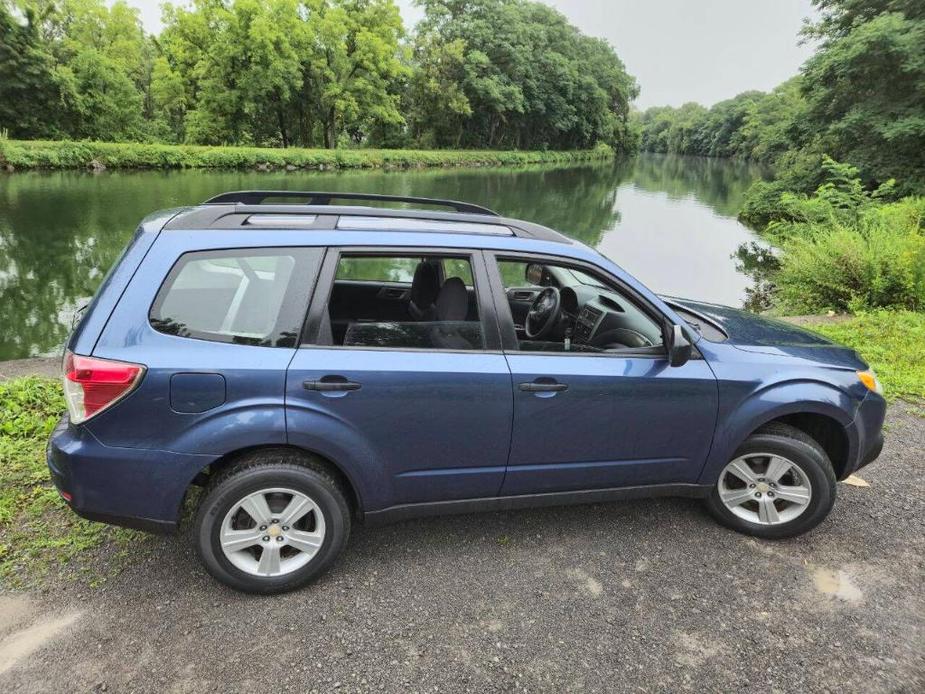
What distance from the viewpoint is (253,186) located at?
29.3 m

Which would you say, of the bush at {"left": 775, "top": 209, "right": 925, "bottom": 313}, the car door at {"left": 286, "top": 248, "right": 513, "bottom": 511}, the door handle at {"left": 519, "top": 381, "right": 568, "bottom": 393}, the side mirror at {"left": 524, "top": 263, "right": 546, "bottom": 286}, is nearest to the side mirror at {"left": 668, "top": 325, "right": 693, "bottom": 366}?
the door handle at {"left": 519, "top": 381, "right": 568, "bottom": 393}

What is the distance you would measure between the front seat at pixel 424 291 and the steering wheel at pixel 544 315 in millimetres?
586

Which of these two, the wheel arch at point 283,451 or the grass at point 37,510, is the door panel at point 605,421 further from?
the wheel arch at point 283,451

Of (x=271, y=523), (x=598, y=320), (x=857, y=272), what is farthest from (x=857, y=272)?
(x=271, y=523)

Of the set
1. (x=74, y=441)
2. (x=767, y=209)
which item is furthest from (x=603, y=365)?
(x=767, y=209)

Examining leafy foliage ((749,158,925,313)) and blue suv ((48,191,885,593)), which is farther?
leafy foliage ((749,158,925,313))

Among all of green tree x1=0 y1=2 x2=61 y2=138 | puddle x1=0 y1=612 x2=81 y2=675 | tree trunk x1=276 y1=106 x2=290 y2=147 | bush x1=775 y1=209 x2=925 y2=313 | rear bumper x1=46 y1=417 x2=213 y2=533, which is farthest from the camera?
tree trunk x1=276 y1=106 x2=290 y2=147

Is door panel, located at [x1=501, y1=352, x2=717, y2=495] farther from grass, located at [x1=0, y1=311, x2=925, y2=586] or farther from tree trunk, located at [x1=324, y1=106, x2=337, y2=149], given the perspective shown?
tree trunk, located at [x1=324, y1=106, x2=337, y2=149]

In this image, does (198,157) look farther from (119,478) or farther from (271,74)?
(119,478)

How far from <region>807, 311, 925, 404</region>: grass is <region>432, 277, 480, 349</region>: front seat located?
15.0 feet

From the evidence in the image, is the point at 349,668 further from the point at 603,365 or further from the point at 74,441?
the point at 603,365

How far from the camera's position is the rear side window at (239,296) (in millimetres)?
2582

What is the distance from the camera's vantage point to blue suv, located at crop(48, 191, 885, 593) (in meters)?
2.52

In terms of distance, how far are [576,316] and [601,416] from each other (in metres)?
0.89
